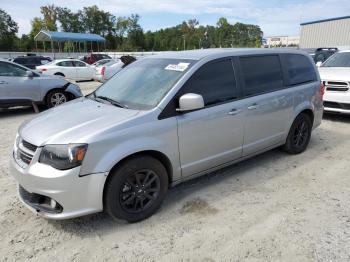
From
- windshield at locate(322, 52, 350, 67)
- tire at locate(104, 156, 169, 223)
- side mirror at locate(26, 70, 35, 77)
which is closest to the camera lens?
tire at locate(104, 156, 169, 223)

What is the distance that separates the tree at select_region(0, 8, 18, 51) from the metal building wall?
166 ft

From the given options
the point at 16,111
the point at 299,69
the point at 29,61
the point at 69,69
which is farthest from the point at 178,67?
the point at 29,61

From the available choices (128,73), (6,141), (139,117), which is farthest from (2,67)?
(139,117)

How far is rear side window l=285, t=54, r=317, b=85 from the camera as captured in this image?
538 centimetres

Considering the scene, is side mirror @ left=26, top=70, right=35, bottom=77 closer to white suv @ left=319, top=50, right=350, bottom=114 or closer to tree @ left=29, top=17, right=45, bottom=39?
white suv @ left=319, top=50, right=350, bottom=114

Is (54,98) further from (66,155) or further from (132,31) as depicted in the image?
(132,31)

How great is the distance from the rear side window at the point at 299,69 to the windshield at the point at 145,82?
206 cm

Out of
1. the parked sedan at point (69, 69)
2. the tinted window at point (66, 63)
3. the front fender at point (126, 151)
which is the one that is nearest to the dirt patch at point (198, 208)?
the front fender at point (126, 151)

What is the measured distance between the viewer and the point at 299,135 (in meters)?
5.70

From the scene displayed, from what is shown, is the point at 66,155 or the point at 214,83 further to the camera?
the point at 214,83

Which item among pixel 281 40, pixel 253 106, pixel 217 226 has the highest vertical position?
pixel 281 40

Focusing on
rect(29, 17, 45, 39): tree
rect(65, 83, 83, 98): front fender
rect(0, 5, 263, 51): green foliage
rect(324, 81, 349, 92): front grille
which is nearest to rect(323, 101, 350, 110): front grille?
rect(324, 81, 349, 92): front grille

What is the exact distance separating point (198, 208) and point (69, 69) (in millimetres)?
17854

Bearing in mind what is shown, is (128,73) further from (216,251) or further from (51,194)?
(216,251)
